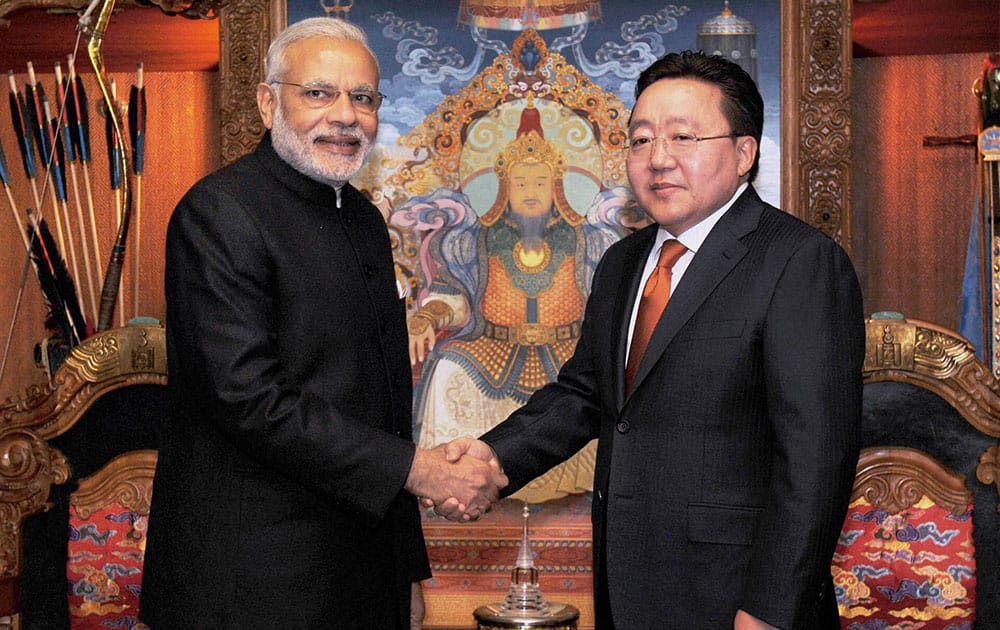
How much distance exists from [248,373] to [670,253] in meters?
0.82

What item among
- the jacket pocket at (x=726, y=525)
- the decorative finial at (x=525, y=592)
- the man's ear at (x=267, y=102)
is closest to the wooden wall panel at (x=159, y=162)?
the decorative finial at (x=525, y=592)

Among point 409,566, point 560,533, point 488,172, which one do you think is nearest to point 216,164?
point 488,172

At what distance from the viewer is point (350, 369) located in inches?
92.8

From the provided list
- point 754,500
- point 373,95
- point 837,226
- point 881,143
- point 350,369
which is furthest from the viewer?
point 881,143

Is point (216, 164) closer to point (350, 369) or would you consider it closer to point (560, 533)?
point (560, 533)

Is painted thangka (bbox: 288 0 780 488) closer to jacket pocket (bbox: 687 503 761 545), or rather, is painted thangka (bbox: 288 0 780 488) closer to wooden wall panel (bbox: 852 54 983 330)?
wooden wall panel (bbox: 852 54 983 330)

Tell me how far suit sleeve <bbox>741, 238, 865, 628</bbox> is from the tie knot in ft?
0.88

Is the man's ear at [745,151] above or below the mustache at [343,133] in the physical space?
below

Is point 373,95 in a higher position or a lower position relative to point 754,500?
higher

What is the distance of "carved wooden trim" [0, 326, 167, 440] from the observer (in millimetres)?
3424

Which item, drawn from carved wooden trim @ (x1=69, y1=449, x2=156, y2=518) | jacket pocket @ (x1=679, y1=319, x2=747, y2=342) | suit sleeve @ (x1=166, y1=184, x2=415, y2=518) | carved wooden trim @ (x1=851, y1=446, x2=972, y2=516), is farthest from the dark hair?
carved wooden trim @ (x1=69, y1=449, x2=156, y2=518)

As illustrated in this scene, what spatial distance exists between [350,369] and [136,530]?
1.40m

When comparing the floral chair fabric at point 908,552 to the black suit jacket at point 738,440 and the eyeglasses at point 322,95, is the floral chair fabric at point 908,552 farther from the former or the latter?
the eyeglasses at point 322,95

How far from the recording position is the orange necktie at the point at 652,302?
7.45 ft
